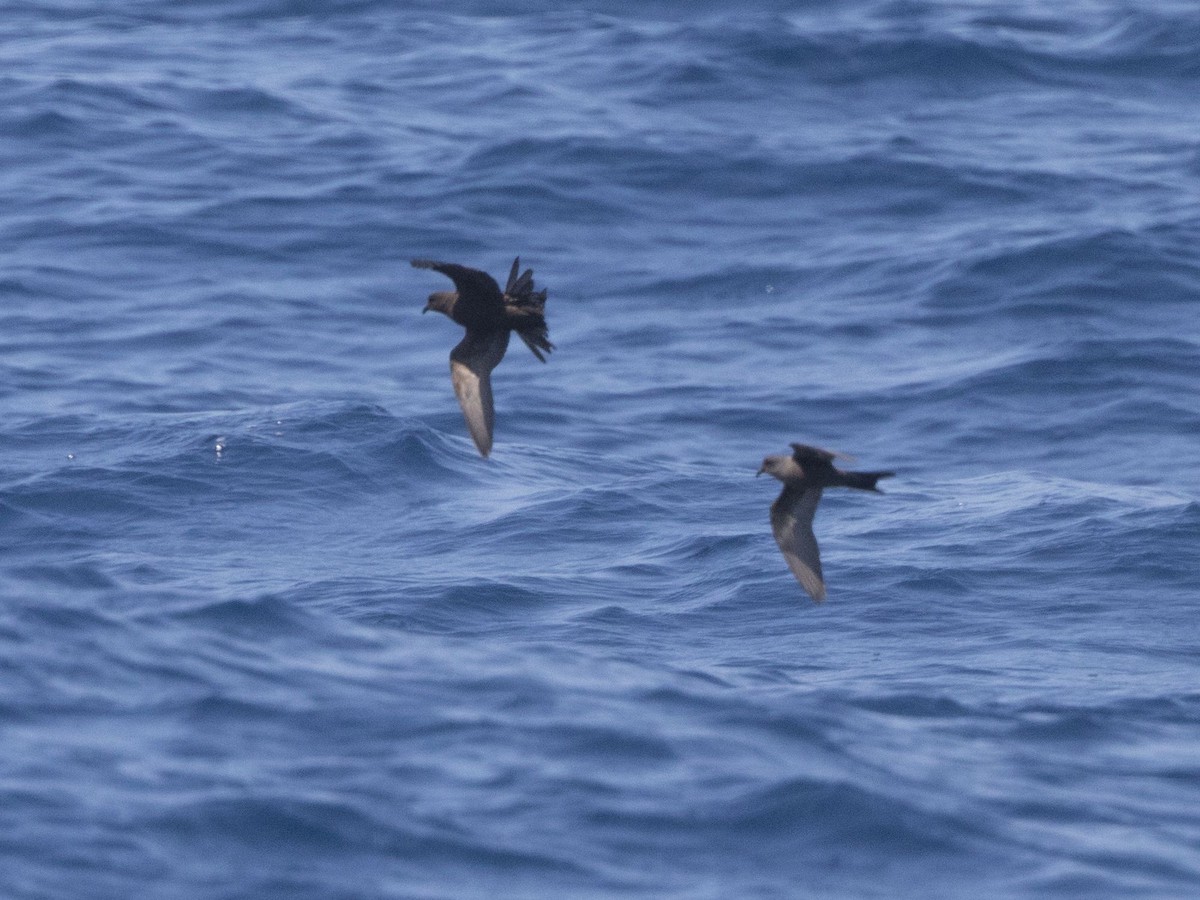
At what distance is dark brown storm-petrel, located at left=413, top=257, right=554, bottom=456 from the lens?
9820 mm

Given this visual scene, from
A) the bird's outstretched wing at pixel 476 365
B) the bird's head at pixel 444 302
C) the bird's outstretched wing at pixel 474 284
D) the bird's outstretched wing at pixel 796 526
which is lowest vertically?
the bird's outstretched wing at pixel 796 526

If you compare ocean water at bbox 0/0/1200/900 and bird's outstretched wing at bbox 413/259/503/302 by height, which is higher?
bird's outstretched wing at bbox 413/259/503/302

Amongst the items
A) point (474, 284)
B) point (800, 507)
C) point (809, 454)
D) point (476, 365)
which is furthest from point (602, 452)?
point (809, 454)

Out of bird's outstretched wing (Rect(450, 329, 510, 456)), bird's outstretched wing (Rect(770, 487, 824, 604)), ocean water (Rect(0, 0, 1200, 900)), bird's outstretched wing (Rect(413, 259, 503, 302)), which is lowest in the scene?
ocean water (Rect(0, 0, 1200, 900))

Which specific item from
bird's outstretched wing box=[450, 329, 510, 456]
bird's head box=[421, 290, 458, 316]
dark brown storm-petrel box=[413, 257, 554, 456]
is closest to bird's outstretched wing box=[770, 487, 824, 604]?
dark brown storm-petrel box=[413, 257, 554, 456]

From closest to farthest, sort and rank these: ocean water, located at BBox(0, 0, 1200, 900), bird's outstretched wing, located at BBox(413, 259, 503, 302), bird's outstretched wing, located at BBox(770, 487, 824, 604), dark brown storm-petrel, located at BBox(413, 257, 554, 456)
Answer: ocean water, located at BBox(0, 0, 1200, 900) → bird's outstretched wing, located at BBox(770, 487, 824, 604) → bird's outstretched wing, located at BBox(413, 259, 503, 302) → dark brown storm-petrel, located at BBox(413, 257, 554, 456)

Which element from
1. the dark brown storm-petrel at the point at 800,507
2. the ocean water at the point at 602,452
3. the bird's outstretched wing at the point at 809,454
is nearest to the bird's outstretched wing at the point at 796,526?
the dark brown storm-petrel at the point at 800,507

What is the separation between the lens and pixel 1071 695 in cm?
1064

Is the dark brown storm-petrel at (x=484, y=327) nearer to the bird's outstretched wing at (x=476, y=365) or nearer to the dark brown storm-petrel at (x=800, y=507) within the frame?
the bird's outstretched wing at (x=476, y=365)

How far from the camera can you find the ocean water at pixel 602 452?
27.4 feet

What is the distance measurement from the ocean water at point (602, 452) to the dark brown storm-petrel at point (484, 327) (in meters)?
1.33

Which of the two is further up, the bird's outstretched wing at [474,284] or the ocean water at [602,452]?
the bird's outstretched wing at [474,284]

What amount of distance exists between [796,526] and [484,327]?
200 cm

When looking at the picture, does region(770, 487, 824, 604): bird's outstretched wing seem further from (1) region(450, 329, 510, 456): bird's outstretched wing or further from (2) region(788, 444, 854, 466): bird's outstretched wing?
(1) region(450, 329, 510, 456): bird's outstretched wing
